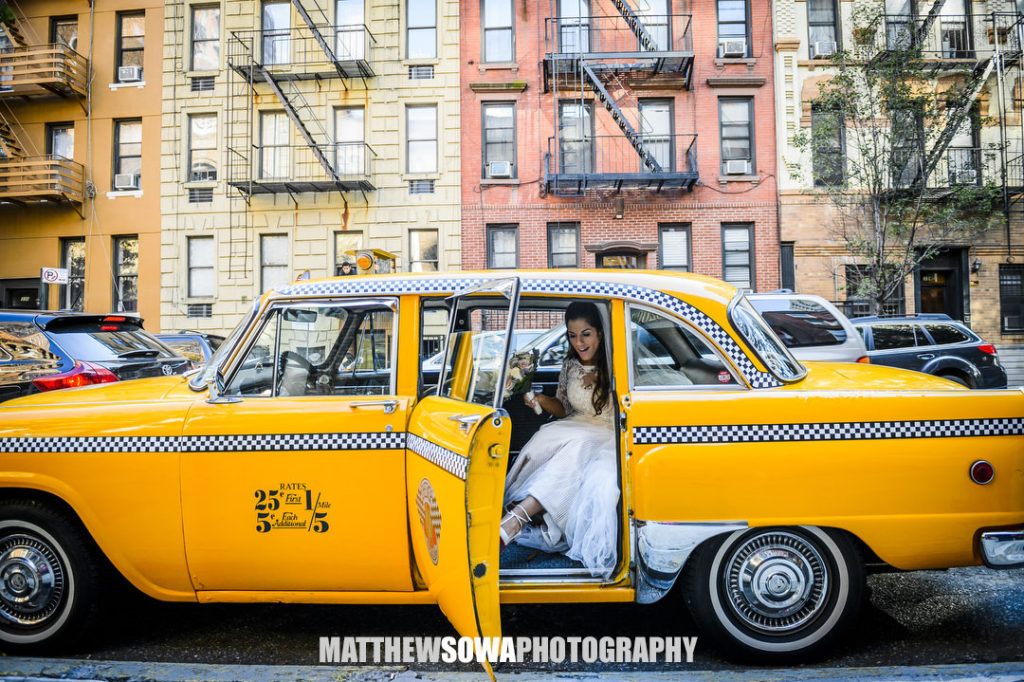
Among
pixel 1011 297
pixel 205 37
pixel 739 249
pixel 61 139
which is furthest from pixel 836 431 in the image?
pixel 61 139

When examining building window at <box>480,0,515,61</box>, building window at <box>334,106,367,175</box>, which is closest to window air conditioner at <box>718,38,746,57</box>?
building window at <box>480,0,515,61</box>

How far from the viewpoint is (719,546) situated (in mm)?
3242

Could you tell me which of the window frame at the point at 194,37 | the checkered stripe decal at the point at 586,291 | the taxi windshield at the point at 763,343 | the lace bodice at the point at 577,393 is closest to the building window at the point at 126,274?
the window frame at the point at 194,37

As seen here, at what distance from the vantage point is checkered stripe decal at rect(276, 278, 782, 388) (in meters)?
3.36

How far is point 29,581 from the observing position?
3453 mm

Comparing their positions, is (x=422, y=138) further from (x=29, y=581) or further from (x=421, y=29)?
(x=29, y=581)

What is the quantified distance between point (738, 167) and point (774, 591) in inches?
707

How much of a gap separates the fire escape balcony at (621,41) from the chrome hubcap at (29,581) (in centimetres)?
1796

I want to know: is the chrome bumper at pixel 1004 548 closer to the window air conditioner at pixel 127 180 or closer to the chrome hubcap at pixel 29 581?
the chrome hubcap at pixel 29 581

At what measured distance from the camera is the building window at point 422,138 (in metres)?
19.6

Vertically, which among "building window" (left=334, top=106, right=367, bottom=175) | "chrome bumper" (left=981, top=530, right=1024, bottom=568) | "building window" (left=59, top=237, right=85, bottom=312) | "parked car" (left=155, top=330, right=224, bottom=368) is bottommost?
"chrome bumper" (left=981, top=530, right=1024, bottom=568)

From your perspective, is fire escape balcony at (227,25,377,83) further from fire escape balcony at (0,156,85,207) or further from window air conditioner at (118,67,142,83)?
fire escape balcony at (0,156,85,207)

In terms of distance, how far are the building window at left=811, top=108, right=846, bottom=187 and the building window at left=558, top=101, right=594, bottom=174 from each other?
20.6 ft

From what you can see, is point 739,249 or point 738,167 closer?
point 738,167
